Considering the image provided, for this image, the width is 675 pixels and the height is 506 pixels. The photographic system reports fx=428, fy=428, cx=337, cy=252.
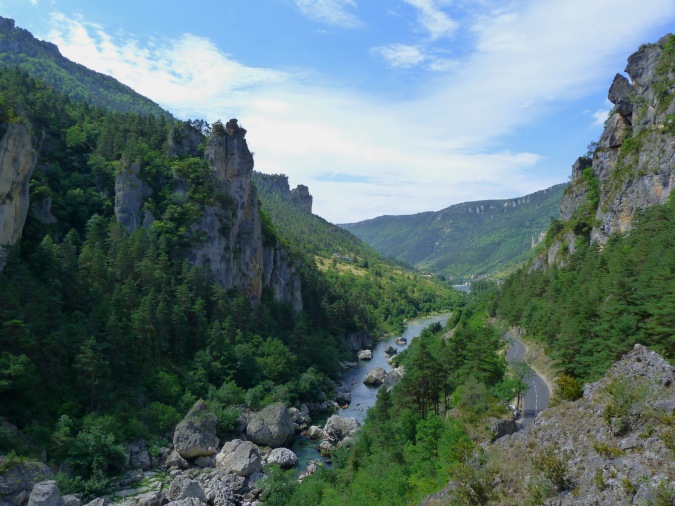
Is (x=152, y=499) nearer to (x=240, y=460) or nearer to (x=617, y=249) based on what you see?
(x=240, y=460)

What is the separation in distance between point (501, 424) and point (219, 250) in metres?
57.6

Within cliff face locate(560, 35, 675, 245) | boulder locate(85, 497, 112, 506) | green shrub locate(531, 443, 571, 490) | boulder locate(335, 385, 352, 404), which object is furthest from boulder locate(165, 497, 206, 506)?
cliff face locate(560, 35, 675, 245)

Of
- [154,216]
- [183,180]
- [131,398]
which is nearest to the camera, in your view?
[131,398]

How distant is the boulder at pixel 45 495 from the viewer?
2902 cm

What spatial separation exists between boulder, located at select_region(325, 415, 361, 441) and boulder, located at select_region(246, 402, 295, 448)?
440 cm

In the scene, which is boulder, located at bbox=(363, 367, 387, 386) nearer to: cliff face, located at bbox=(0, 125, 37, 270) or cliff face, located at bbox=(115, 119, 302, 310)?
cliff face, located at bbox=(115, 119, 302, 310)

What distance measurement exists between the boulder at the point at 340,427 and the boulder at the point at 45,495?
88.2 feet

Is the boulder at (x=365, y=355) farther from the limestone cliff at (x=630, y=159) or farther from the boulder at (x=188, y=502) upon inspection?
the boulder at (x=188, y=502)

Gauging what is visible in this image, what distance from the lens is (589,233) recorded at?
226ft

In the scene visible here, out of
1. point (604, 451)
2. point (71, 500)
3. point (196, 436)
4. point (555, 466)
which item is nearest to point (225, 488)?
point (196, 436)

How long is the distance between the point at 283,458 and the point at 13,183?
135ft

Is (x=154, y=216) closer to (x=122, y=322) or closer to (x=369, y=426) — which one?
(x=122, y=322)

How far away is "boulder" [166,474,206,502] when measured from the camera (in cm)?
3350

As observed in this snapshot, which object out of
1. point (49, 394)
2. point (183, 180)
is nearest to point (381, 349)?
point (183, 180)
